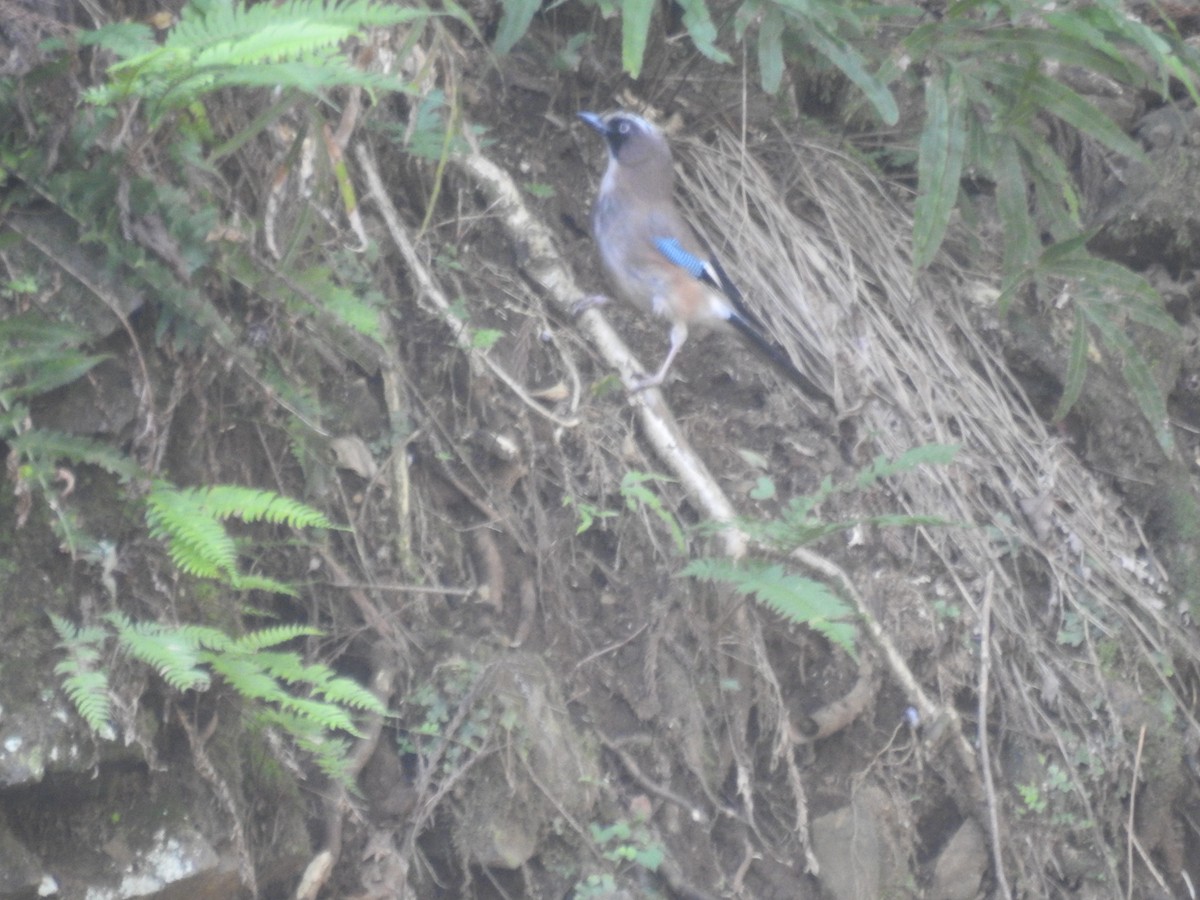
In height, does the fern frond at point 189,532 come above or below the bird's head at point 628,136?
above

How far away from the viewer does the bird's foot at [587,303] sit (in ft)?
15.3

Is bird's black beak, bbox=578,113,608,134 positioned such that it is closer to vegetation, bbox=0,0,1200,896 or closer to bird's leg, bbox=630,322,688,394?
vegetation, bbox=0,0,1200,896

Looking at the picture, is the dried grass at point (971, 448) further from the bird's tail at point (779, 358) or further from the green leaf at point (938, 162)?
the green leaf at point (938, 162)

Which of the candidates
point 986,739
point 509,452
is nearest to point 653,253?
point 509,452

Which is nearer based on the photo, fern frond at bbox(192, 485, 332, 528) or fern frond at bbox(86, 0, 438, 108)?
fern frond at bbox(86, 0, 438, 108)

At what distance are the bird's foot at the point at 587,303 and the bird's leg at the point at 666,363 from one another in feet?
1.09

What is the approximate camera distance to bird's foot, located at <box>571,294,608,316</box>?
466cm

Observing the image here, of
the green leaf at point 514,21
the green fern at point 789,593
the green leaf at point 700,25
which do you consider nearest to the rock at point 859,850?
the green fern at point 789,593

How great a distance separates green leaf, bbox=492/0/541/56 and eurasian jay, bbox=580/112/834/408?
712 millimetres

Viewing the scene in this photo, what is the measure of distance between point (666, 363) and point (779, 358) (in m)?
0.54

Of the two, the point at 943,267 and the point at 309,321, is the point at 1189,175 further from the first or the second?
the point at 309,321

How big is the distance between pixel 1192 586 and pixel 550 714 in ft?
9.96

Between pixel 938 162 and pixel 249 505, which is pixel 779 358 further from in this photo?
pixel 249 505

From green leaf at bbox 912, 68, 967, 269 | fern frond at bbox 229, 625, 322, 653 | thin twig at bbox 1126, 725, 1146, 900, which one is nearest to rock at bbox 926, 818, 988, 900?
thin twig at bbox 1126, 725, 1146, 900
